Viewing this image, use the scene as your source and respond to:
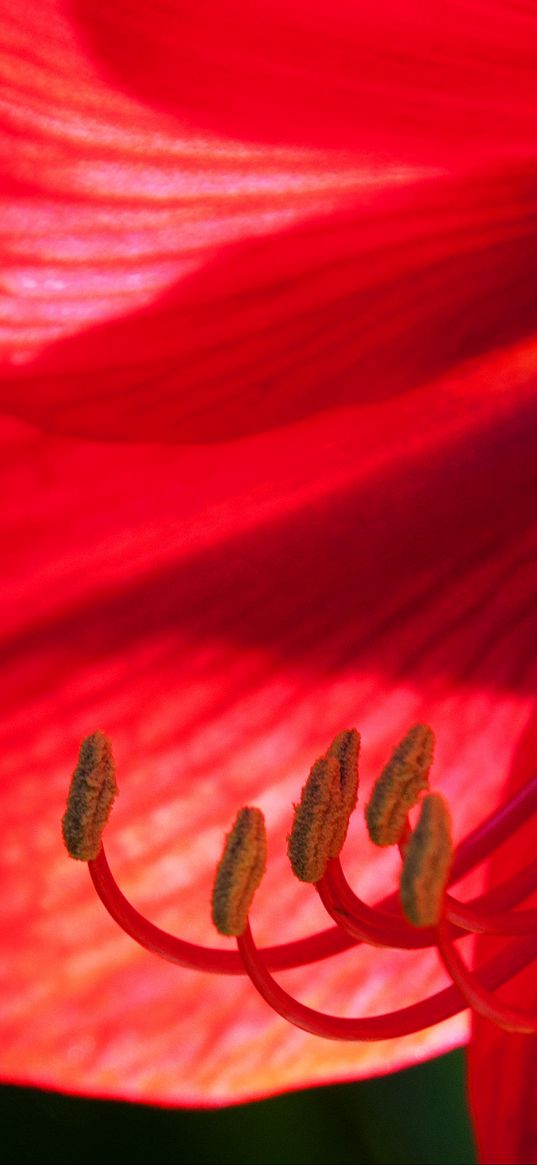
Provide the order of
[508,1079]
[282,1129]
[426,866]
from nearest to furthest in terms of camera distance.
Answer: [426,866] < [508,1079] < [282,1129]

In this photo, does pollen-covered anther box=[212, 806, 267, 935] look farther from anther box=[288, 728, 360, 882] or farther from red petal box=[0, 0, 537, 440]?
red petal box=[0, 0, 537, 440]

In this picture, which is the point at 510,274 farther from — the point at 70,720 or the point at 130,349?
the point at 70,720

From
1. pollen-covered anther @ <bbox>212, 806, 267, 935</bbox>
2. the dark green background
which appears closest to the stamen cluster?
pollen-covered anther @ <bbox>212, 806, 267, 935</bbox>

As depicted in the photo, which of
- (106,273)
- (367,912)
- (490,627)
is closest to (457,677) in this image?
(490,627)

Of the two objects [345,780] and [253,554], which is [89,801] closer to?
[345,780]

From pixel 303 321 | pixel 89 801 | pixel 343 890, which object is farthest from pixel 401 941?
pixel 303 321

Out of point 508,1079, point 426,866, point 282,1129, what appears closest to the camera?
point 426,866

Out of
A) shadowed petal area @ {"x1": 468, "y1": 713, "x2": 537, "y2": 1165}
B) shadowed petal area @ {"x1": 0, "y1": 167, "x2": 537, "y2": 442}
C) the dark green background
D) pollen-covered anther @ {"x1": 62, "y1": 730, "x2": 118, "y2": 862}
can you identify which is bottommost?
shadowed petal area @ {"x1": 468, "y1": 713, "x2": 537, "y2": 1165}
